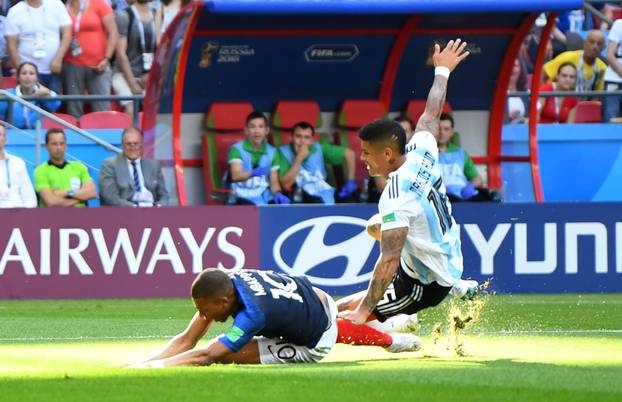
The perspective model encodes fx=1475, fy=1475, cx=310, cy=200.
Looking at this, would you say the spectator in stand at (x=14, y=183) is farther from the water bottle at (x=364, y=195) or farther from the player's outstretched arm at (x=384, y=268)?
the player's outstretched arm at (x=384, y=268)

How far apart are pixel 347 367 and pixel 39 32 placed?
11.4 meters

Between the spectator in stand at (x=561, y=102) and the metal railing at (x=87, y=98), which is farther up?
the metal railing at (x=87, y=98)

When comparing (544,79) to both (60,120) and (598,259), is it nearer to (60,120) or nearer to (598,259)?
(598,259)

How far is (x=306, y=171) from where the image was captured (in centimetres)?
1783

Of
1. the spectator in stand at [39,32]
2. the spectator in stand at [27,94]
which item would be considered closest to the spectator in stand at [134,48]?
the spectator in stand at [39,32]

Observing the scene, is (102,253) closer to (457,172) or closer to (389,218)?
(457,172)

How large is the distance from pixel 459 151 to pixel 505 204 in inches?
78.2

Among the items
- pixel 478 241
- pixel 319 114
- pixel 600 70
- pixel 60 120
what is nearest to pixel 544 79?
pixel 600 70

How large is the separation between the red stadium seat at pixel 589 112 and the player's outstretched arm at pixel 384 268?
12.4 m

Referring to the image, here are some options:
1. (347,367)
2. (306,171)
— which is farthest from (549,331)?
(306,171)

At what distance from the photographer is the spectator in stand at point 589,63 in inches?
837

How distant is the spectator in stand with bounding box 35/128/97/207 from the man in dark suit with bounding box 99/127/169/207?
0.24 metres

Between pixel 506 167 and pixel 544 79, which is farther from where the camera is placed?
pixel 544 79

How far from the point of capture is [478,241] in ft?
54.6
